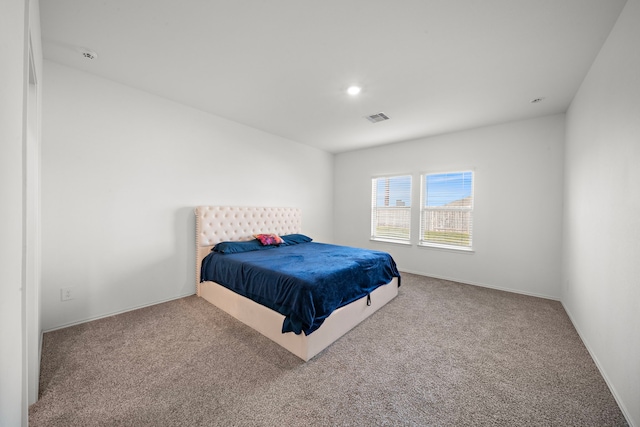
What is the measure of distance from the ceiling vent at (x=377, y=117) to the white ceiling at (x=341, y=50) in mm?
179

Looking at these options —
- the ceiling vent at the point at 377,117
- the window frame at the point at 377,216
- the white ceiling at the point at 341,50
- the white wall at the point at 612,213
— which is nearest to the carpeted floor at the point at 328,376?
the white wall at the point at 612,213

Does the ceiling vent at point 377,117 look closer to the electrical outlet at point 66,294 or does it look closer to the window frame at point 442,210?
the window frame at point 442,210

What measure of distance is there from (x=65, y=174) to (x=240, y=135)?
88.0 inches

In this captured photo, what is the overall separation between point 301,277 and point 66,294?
2.50 m

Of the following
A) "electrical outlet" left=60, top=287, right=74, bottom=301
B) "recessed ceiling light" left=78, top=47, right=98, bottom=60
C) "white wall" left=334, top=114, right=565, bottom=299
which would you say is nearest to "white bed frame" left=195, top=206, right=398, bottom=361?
"electrical outlet" left=60, top=287, right=74, bottom=301

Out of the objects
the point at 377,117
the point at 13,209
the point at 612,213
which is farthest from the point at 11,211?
the point at 377,117

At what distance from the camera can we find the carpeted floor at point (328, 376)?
154cm

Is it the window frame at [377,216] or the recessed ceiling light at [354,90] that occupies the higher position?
the recessed ceiling light at [354,90]

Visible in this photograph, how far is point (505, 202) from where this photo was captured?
3.88 meters

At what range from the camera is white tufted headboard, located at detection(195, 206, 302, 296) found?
137 inches

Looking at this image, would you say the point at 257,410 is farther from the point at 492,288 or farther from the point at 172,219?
the point at 492,288

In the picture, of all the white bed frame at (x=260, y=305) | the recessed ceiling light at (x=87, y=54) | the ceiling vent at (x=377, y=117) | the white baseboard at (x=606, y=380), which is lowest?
the white baseboard at (x=606, y=380)

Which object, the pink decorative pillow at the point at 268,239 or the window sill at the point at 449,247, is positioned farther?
the window sill at the point at 449,247

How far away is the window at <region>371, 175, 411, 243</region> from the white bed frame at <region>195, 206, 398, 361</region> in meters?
1.71
